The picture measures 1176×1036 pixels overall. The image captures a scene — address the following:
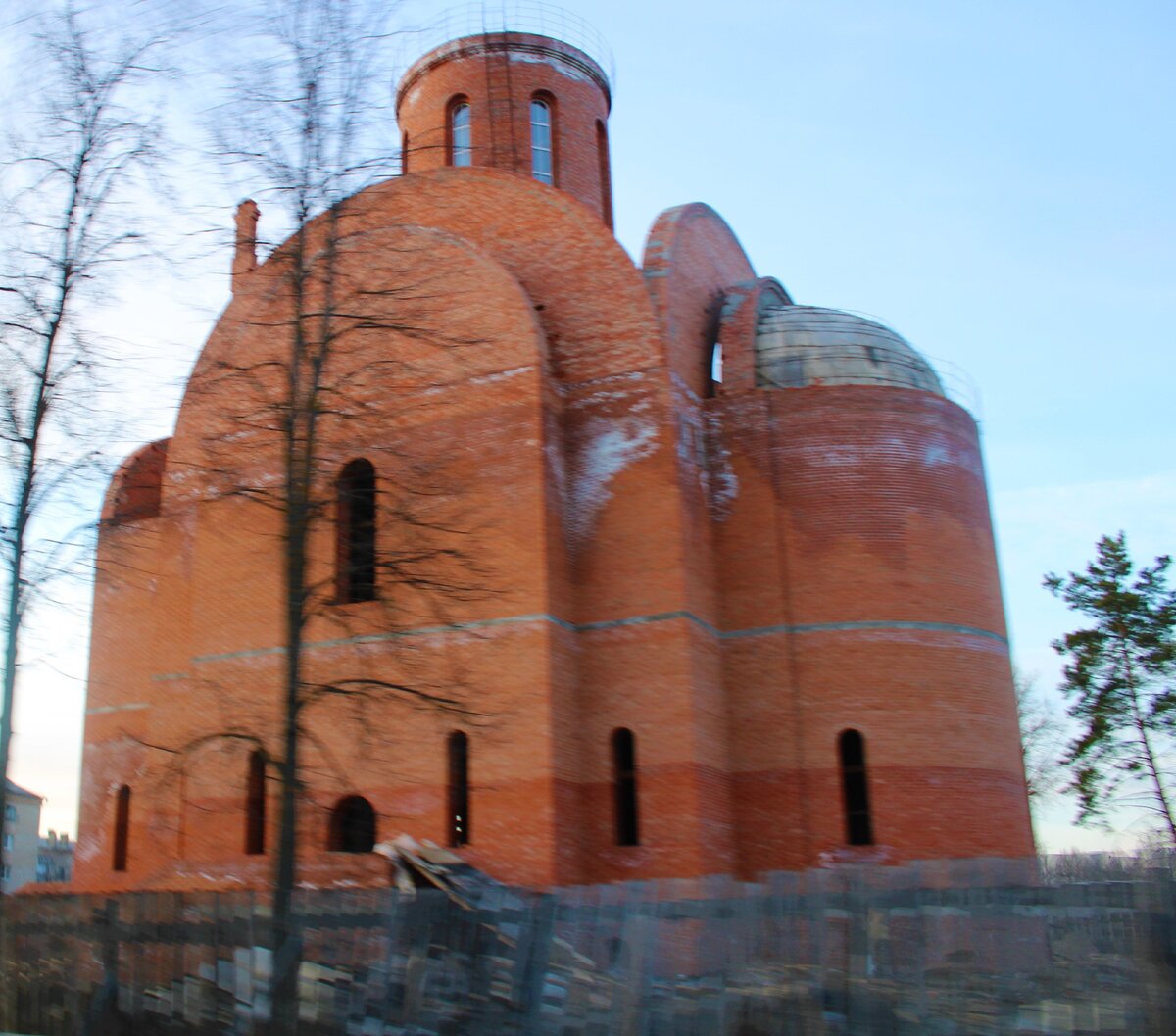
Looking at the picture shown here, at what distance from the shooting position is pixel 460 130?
65.6 feet

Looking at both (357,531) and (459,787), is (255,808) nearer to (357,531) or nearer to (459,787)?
(459,787)

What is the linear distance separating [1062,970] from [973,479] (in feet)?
32.1

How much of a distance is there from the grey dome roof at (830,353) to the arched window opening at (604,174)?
4065 mm

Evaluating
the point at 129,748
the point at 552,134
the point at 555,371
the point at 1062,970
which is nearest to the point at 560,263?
the point at 555,371

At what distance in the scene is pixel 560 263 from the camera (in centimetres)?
1603

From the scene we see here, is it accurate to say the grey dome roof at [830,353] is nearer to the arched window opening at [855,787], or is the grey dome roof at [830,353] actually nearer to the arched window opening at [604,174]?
the arched window opening at [604,174]

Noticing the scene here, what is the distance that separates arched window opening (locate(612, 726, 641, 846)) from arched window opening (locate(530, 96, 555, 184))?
9.35m

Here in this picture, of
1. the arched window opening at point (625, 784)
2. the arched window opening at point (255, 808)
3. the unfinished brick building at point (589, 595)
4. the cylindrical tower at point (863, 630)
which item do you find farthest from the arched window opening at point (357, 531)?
the cylindrical tower at point (863, 630)

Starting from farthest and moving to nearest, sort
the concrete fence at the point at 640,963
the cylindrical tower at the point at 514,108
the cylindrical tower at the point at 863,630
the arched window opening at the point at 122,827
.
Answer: the cylindrical tower at the point at 514,108 → the arched window opening at the point at 122,827 → the cylindrical tower at the point at 863,630 → the concrete fence at the point at 640,963

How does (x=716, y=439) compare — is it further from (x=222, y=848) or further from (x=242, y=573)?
(x=222, y=848)

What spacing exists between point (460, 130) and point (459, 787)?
10.8m

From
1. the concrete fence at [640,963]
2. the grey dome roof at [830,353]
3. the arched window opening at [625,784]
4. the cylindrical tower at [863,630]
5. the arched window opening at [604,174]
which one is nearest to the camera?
the concrete fence at [640,963]

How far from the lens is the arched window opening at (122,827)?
1664 cm

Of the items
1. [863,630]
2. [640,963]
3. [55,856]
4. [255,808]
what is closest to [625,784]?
[863,630]
